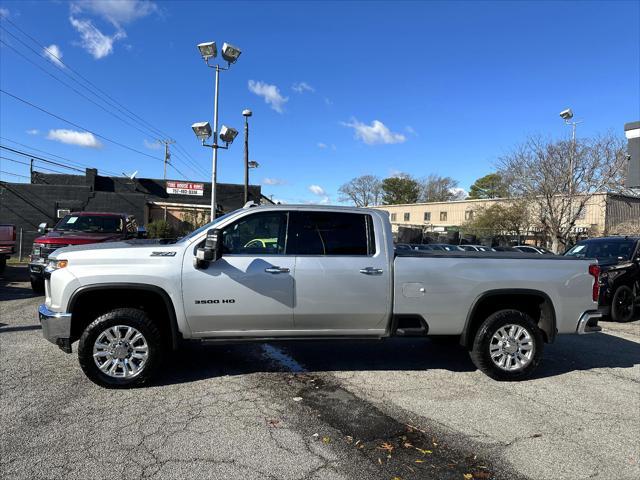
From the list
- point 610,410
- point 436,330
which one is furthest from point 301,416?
point 610,410

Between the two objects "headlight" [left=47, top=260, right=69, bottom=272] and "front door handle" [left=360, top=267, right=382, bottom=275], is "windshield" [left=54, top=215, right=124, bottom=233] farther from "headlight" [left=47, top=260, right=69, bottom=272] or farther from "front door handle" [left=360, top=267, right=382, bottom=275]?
"front door handle" [left=360, top=267, right=382, bottom=275]

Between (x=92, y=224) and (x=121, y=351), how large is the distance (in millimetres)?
7726

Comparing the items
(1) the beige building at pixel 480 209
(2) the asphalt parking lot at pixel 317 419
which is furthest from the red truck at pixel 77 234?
(1) the beige building at pixel 480 209

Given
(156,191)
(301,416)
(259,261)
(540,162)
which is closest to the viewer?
(301,416)

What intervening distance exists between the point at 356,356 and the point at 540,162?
2347 centimetres

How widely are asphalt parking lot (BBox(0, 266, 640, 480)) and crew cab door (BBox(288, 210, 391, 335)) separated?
0.69m

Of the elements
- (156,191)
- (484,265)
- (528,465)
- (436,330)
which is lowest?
(528,465)

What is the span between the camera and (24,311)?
27.9 feet

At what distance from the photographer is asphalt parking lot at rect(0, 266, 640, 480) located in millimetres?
3311

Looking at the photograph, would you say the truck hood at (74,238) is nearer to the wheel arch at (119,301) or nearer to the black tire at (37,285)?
the black tire at (37,285)

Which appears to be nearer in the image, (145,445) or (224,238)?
(145,445)

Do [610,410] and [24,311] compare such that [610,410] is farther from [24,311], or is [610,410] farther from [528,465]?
[24,311]

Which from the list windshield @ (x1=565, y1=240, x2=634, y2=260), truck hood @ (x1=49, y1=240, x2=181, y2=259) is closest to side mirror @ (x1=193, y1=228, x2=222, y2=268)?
truck hood @ (x1=49, y1=240, x2=181, y2=259)

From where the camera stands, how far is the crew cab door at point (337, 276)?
4.90 metres
